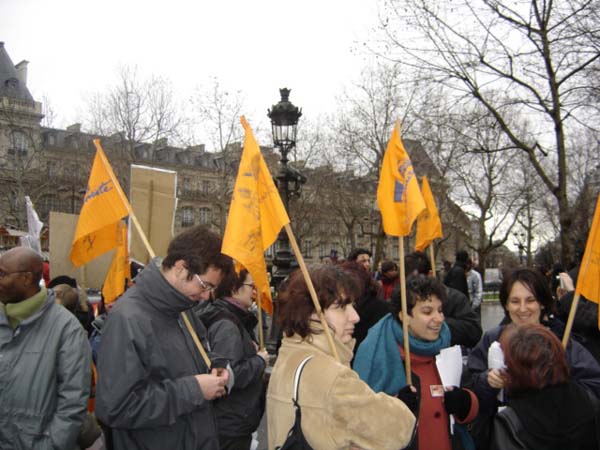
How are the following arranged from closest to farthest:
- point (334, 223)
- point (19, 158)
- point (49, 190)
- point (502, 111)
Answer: point (502, 111), point (19, 158), point (49, 190), point (334, 223)

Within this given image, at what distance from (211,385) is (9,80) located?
41.4 meters

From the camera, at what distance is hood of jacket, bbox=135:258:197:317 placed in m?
2.85

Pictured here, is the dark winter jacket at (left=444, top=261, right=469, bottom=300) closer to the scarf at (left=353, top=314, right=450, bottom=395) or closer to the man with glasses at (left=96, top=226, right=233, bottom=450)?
the scarf at (left=353, top=314, right=450, bottom=395)

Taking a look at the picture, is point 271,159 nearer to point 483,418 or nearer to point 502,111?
point 502,111

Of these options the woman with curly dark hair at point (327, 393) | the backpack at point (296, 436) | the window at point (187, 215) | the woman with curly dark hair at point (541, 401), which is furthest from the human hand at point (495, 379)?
the window at point (187, 215)

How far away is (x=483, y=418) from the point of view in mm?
3143

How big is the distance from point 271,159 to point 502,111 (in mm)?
19671

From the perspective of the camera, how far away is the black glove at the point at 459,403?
10.1 feet

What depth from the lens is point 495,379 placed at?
2994 millimetres

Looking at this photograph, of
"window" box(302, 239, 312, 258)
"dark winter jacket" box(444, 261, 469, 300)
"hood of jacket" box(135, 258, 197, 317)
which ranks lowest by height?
"window" box(302, 239, 312, 258)

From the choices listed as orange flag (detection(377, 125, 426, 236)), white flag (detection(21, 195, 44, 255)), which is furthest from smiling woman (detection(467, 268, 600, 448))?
white flag (detection(21, 195, 44, 255))

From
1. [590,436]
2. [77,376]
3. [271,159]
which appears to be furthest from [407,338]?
[271,159]

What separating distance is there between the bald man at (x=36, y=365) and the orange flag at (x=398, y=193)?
6.60 ft

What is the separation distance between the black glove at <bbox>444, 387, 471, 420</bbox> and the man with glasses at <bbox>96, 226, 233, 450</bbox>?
121 cm
